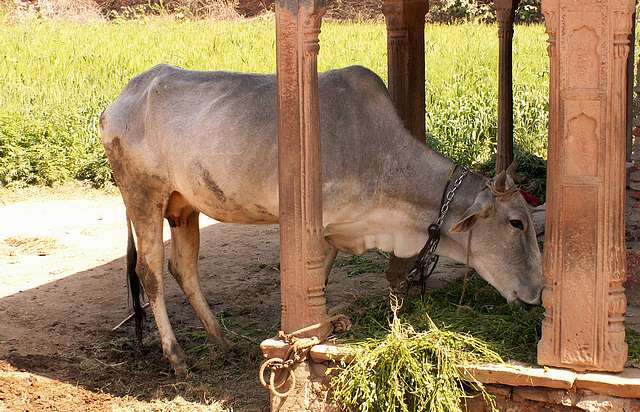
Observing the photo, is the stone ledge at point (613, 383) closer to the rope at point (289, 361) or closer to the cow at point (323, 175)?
the cow at point (323, 175)

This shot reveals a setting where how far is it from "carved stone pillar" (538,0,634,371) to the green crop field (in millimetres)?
7780

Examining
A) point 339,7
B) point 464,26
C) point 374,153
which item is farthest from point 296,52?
point 339,7

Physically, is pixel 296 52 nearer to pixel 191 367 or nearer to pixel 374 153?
pixel 374 153

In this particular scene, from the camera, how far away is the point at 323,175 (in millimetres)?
5707

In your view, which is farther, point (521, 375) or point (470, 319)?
point (470, 319)

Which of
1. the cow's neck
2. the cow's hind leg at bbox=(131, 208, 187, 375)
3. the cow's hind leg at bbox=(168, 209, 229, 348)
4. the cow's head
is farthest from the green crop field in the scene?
the cow's head

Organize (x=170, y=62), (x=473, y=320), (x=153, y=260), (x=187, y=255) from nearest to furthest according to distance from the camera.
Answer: (x=473, y=320), (x=153, y=260), (x=187, y=255), (x=170, y=62)

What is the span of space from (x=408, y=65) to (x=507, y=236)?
8.74 ft

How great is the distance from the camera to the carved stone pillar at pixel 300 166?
4938 mm

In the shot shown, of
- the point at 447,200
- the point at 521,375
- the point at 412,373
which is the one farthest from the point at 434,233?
the point at 521,375

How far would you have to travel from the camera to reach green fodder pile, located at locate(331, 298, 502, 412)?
467 centimetres

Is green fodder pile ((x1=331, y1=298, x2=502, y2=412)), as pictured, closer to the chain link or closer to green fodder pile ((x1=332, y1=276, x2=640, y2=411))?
green fodder pile ((x1=332, y1=276, x2=640, y2=411))

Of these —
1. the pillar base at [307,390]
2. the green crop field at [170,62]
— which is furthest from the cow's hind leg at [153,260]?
the green crop field at [170,62]

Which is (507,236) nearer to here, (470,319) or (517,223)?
(517,223)
